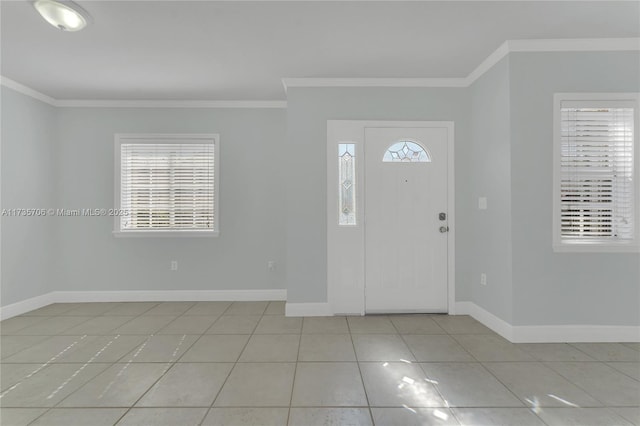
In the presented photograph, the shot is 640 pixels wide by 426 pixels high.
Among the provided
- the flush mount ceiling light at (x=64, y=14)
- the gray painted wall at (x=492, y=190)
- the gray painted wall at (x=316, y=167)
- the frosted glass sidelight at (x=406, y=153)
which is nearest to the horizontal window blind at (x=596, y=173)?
the gray painted wall at (x=492, y=190)

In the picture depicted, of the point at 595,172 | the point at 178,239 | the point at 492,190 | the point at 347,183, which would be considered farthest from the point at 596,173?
the point at 178,239

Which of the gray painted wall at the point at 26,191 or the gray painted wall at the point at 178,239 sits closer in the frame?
the gray painted wall at the point at 26,191

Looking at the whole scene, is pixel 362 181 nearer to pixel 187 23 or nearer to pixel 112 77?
pixel 187 23

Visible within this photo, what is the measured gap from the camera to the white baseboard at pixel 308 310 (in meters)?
3.62

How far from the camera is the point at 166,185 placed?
432 centimetres

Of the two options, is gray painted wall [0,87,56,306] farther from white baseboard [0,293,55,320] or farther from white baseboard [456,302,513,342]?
white baseboard [456,302,513,342]

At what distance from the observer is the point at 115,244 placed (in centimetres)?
430

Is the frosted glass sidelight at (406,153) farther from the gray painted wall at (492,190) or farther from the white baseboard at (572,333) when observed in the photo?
the white baseboard at (572,333)

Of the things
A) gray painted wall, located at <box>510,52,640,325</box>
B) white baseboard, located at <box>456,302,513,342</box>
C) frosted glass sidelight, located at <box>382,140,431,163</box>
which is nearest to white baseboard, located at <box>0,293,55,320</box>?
frosted glass sidelight, located at <box>382,140,431,163</box>

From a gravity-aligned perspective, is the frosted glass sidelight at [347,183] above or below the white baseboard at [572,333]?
above

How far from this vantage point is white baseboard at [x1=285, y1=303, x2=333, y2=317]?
3.62 m

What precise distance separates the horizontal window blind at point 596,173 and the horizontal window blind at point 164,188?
391 centimetres

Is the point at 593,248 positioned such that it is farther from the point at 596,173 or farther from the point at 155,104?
the point at 155,104

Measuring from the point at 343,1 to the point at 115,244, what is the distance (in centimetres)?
396
